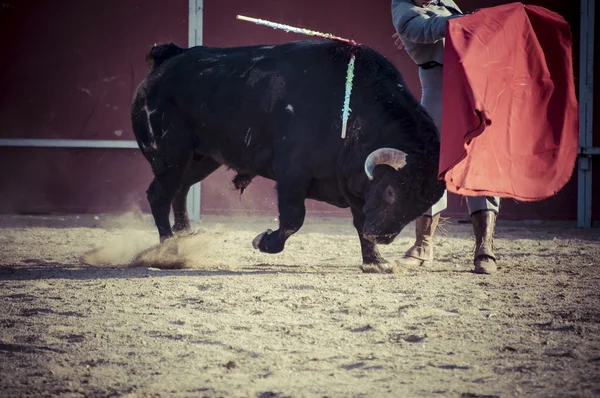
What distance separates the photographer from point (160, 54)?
549cm

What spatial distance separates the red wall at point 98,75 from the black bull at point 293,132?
2.33 m

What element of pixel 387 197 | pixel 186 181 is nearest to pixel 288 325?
pixel 387 197

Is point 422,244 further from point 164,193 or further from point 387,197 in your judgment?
point 164,193

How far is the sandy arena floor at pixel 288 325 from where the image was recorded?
2.58 meters

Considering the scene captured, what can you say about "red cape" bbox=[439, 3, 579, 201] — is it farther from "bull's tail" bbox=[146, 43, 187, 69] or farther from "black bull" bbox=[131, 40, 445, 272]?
"bull's tail" bbox=[146, 43, 187, 69]

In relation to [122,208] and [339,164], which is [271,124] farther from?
[122,208]

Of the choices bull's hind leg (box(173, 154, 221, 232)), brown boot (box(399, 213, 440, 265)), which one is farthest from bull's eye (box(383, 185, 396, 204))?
bull's hind leg (box(173, 154, 221, 232))

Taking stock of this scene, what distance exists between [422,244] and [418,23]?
1.21 m

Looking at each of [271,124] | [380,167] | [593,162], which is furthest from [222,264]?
[593,162]

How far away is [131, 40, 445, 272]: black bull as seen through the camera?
432cm

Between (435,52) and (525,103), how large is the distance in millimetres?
544

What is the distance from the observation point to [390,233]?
4363 millimetres

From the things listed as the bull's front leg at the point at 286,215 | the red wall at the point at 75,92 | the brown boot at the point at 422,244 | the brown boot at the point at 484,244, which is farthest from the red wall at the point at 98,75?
the bull's front leg at the point at 286,215

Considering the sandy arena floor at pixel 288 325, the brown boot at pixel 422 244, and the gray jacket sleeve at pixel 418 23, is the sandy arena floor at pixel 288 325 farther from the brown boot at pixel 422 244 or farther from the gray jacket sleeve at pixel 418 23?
the gray jacket sleeve at pixel 418 23
